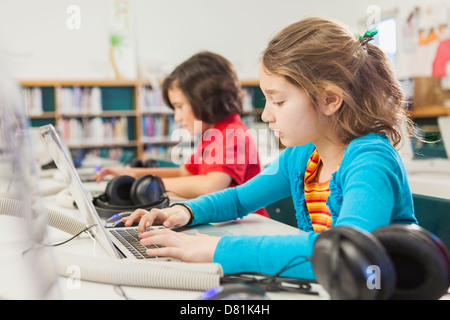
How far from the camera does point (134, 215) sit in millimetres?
957

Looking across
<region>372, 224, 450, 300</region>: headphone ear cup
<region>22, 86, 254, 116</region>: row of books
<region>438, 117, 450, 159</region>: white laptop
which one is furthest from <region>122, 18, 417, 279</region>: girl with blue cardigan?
<region>22, 86, 254, 116</region>: row of books

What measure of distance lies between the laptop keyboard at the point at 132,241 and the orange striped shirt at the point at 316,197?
383 mm

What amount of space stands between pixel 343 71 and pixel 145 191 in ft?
2.03

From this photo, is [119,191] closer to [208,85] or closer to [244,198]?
[244,198]

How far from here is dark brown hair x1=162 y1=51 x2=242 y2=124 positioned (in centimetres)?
162

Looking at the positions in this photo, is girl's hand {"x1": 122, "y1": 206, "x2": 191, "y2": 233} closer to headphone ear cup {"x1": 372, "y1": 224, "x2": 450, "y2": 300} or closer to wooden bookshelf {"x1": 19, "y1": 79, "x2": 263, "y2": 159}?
headphone ear cup {"x1": 372, "y1": 224, "x2": 450, "y2": 300}

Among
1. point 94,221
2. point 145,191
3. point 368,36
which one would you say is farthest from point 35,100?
point 368,36

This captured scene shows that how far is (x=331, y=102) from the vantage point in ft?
2.90

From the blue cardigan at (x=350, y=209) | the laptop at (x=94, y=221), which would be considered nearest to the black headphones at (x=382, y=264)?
Result: the blue cardigan at (x=350, y=209)

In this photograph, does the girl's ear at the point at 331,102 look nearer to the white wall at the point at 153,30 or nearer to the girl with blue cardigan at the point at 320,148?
the girl with blue cardigan at the point at 320,148

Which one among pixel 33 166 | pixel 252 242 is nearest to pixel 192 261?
pixel 252 242
